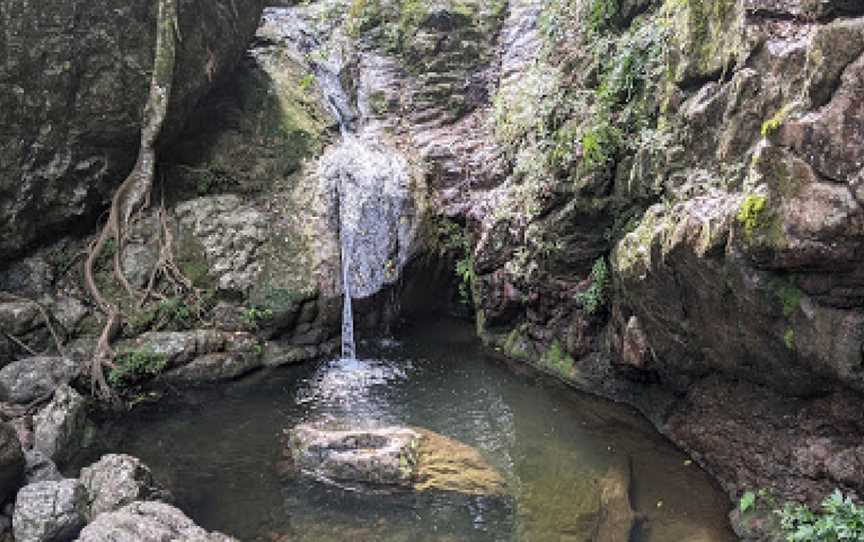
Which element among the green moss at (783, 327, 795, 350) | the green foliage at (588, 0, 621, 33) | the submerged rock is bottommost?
the submerged rock

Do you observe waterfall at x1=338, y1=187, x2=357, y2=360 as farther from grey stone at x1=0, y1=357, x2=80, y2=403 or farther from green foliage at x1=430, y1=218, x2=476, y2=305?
grey stone at x1=0, y1=357, x2=80, y2=403

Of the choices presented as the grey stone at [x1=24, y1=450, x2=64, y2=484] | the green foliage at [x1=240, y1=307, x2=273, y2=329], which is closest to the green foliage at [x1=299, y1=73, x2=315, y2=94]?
the green foliage at [x1=240, y1=307, x2=273, y2=329]

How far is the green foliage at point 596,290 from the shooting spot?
912 centimetres

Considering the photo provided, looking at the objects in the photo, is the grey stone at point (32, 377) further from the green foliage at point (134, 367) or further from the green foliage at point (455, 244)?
the green foliage at point (455, 244)

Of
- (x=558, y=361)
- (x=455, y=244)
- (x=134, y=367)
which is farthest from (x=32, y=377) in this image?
(x=558, y=361)

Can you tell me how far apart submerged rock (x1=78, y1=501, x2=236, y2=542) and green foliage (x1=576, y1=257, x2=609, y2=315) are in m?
5.41

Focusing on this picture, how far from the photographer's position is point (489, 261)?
11.2 m

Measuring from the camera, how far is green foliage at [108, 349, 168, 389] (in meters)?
9.90

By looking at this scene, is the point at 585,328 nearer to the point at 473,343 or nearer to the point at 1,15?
the point at 473,343

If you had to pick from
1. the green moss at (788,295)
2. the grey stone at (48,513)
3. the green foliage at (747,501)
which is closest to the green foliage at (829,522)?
the green foliage at (747,501)

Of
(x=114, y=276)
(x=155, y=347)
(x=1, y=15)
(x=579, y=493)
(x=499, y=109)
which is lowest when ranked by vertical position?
(x=579, y=493)

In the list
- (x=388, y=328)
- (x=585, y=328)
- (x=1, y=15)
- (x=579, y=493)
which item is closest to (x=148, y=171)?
(x=1, y=15)

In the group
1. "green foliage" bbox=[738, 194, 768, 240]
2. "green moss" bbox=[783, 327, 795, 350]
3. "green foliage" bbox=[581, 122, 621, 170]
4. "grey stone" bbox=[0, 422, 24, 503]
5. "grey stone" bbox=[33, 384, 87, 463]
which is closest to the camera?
"green foliage" bbox=[738, 194, 768, 240]

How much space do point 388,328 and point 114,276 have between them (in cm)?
469
